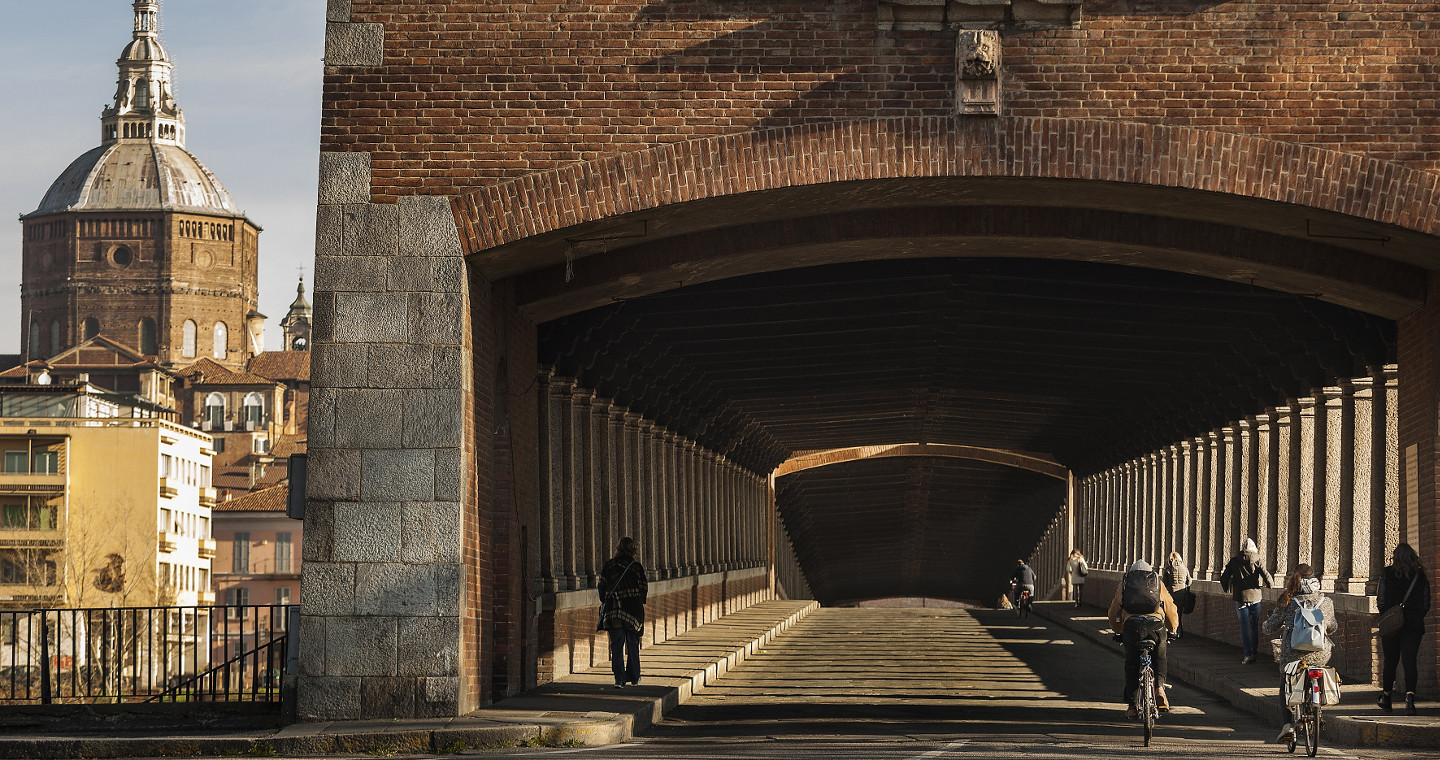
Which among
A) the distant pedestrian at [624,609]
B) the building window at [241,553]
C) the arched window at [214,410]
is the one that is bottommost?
the building window at [241,553]

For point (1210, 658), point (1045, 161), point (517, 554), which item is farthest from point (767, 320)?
point (1045, 161)

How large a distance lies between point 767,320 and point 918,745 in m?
14.0

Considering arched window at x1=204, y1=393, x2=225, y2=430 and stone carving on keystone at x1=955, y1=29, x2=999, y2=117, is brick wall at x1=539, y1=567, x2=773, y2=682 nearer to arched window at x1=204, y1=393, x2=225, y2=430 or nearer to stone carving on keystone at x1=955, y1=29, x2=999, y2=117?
stone carving on keystone at x1=955, y1=29, x2=999, y2=117

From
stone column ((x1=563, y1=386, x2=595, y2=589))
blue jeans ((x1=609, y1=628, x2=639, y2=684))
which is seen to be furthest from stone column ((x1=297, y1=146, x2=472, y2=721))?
stone column ((x1=563, y1=386, x2=595, y2=589))

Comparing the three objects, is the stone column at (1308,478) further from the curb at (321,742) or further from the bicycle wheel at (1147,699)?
the curb at (321,742)

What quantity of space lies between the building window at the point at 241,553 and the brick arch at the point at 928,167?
101280 millimetres

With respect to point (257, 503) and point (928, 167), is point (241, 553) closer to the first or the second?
point (257, 503)

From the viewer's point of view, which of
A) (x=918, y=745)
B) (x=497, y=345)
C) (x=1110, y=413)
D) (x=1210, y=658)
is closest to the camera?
(x=918, y=745)

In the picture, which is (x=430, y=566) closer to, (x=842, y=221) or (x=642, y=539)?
(x=842, y=221)

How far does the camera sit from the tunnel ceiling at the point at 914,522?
6000 centimetres

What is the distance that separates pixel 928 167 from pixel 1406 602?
5568mm

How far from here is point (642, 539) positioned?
3231 cm

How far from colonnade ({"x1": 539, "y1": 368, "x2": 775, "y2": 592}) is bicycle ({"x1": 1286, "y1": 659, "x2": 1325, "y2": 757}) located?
9380 millimetres

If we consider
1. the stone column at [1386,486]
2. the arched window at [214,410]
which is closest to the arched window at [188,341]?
the arched window at [214,410]
